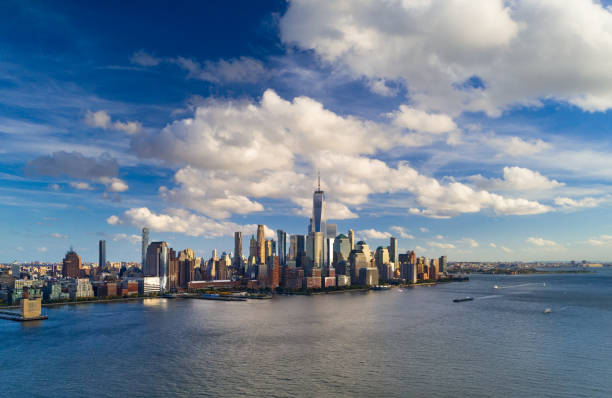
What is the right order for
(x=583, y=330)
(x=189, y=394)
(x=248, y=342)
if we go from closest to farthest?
(x=189, y=394)
(x=248, y=342)
(x=583, y=330)

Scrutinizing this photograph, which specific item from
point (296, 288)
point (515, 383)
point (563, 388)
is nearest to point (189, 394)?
point (515, 383)

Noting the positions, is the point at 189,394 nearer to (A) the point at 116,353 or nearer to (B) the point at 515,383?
(A) the point at 116,353

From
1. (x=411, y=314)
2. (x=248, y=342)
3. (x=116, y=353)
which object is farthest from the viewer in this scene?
(x=411, y=314)

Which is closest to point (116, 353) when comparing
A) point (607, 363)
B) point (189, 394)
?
point (189, 394)

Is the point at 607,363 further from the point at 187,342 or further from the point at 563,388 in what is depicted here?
the point at 187,342

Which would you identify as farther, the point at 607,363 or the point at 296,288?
the point at 296,288

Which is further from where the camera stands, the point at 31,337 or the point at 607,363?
the point at 31,337

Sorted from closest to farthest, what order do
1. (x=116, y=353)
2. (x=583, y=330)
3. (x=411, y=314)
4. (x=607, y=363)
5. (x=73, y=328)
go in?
1. (x=607, y=363)
2. (x=116, y=353)
3. (x=583, y=330)
4. (x=73, y=328)
5. (x=411, y=314)

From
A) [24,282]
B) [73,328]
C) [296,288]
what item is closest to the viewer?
[73,328]

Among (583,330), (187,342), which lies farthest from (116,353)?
(583,330)
